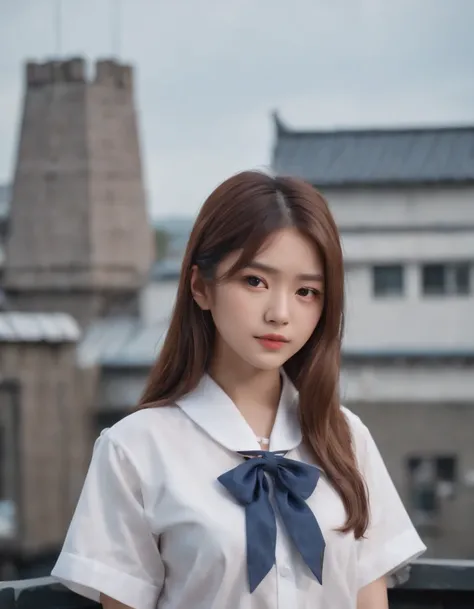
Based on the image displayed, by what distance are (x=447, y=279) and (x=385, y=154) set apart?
0.63 metres

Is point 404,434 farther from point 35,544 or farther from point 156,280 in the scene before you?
point 35,544

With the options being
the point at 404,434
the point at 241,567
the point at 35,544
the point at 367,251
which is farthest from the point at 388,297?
the point at 241,567

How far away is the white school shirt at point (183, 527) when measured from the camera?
0.74 meters

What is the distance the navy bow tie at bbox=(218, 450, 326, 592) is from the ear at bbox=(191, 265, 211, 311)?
0.13 metres

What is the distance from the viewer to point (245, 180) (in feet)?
2.59

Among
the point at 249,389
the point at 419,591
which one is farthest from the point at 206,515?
the point at 419,591

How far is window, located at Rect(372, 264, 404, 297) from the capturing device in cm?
421

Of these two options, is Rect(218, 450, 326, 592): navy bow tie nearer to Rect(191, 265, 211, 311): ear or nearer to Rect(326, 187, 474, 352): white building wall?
Rect(191, 265, 211, 311): ear

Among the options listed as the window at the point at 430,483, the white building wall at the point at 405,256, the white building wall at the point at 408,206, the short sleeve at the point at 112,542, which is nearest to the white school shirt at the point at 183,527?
the short sleeve at the point at 112,542

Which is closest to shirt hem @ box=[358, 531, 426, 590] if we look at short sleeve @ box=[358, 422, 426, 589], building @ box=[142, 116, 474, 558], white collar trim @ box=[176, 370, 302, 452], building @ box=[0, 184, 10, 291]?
short sleeve @ box=[358, 422, 426, 589]

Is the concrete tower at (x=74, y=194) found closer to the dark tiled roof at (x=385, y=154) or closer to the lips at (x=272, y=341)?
the dark tiled roof at (x=385, y=154)

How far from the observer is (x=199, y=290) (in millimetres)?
815

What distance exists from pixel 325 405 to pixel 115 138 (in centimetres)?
372

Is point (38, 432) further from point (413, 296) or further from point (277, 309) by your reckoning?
point (277, 309)
